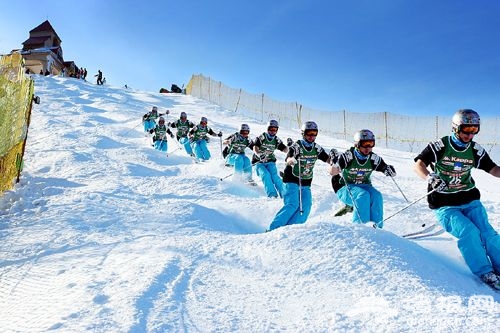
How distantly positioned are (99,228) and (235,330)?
154 inches

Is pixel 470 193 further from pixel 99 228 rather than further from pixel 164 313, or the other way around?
pixel 99 228

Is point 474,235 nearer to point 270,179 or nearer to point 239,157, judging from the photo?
point 270,179

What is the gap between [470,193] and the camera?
177 inches

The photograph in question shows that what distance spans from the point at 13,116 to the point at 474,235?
8072mm

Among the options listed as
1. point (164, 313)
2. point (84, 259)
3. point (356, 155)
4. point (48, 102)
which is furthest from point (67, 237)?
point (48, 102)

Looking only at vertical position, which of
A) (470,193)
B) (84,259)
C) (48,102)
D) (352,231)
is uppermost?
(48,102)

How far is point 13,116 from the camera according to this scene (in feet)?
25.8

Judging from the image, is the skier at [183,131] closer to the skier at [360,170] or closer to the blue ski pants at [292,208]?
the blue ski pants at [292,208]

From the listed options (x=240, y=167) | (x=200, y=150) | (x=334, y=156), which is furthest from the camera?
(x=200, y=150)

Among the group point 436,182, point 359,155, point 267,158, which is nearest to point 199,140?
point 267,158

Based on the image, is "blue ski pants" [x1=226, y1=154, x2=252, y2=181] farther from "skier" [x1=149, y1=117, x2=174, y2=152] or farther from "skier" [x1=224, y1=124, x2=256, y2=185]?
"skier" [x1=149, y1=117, x2=174, y2=152]

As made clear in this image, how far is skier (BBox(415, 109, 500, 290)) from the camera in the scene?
4.11m

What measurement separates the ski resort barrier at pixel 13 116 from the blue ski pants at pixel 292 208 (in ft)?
16.9

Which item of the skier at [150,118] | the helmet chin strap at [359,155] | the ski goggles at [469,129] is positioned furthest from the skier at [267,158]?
the skier at [150,118]
